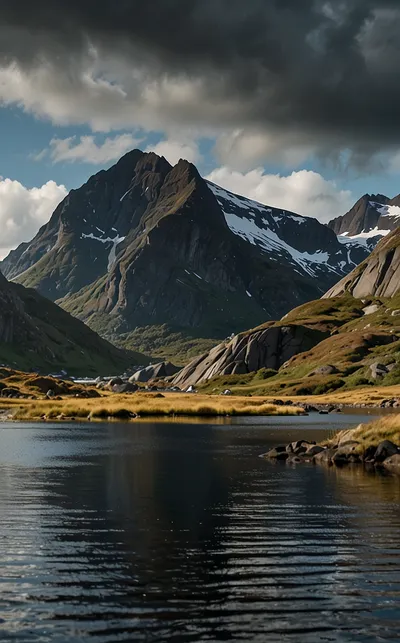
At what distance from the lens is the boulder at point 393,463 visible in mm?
58722

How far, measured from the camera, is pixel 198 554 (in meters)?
29.0

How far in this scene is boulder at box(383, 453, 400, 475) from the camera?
58722 millimetres

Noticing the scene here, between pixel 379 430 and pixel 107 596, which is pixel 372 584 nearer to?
pixel 107 596

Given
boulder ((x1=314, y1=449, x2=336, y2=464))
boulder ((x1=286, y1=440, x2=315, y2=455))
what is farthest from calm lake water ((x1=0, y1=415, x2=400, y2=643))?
boulder ((x1=286, y1=440, x2=315, y2=455))

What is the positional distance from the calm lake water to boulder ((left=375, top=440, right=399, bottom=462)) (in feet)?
10.6

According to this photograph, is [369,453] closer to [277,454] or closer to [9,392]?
[277,454]

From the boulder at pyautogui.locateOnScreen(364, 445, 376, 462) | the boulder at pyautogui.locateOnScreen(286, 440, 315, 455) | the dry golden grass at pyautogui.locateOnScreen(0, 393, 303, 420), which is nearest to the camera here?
the boulder at pyautogui.locateOnScreen(364, 445, 376, 462)

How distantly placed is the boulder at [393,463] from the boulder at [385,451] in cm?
57

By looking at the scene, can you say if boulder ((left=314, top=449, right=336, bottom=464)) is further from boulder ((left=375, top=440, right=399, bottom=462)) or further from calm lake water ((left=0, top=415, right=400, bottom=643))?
boulder ((left=375, top=440, right=399, bottom=462))

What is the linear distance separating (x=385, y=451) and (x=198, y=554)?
36.5m

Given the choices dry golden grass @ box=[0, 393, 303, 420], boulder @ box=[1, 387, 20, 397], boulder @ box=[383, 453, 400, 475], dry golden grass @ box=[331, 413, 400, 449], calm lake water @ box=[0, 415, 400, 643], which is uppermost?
boulder @ box=[1, 387, 20, 397]

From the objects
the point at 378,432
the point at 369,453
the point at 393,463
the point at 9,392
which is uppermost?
the point at 9,392

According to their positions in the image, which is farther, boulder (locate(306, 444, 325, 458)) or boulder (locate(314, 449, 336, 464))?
boulder (locate(306, 444, 325, 458))

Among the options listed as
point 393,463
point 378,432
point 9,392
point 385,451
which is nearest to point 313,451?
point 378,432
